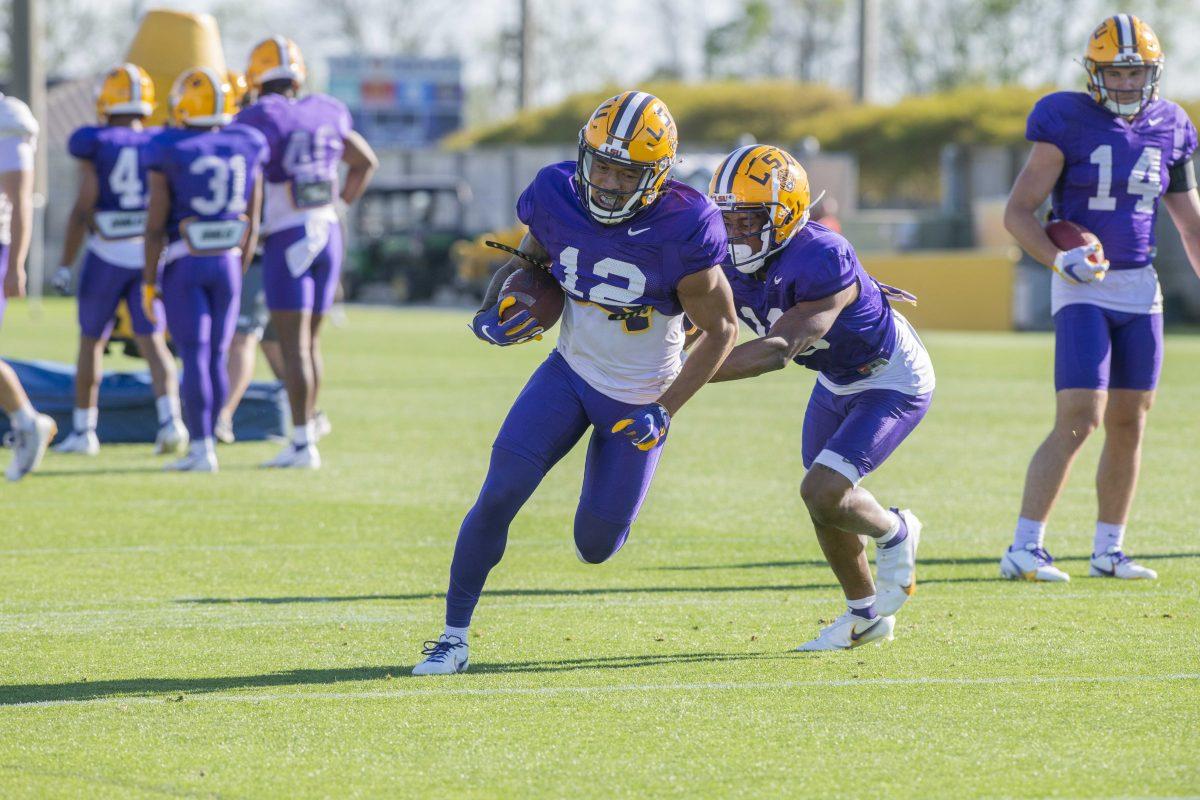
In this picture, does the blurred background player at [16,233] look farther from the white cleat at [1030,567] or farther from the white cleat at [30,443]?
the white cleat at [1030,567]

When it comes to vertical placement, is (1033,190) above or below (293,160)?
below

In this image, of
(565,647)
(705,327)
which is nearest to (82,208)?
(565,647)

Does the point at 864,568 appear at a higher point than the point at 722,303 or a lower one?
lower

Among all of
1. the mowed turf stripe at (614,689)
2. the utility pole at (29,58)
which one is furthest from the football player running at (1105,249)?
the utility pole at (29,58)

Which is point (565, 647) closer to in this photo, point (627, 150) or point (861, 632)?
point (861, 632)

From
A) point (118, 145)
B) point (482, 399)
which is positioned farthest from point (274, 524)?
point (482, 399)

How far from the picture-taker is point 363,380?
52.0 ft

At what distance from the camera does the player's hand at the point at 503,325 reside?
5199mm

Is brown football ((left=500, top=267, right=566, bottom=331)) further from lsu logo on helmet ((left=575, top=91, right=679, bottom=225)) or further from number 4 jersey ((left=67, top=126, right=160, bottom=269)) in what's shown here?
number 4 jersey ((left=67, top=126, right=160, bottom=269))

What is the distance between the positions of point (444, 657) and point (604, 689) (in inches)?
20.9

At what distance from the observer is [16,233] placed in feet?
28.1

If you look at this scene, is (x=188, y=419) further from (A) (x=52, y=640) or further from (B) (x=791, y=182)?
(B) (x=791, y=182)

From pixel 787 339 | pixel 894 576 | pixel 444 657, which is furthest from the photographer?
pixel 894 576

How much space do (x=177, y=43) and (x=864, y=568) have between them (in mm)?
11765
